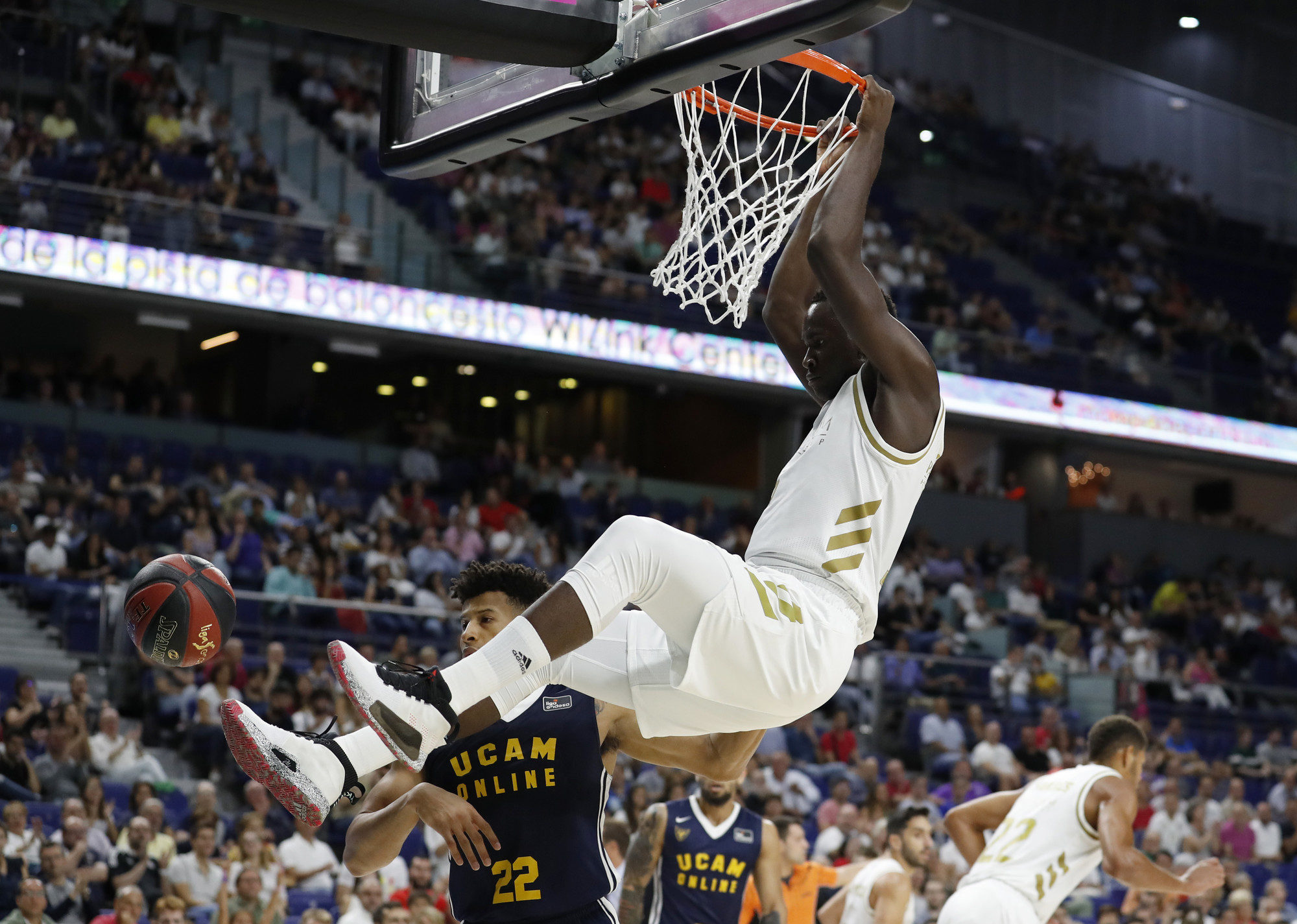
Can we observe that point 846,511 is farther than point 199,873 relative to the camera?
No

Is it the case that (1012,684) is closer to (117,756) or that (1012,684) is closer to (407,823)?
(117,756)

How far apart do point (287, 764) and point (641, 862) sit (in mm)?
3899

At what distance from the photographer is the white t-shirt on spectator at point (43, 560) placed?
12.5 metres

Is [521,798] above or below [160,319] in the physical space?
below

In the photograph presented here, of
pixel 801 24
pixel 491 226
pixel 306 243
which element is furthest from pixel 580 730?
pixel 491 226

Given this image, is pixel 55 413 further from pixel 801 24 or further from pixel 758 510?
pixel 801 24

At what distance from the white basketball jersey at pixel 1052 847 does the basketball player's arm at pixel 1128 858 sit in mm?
78

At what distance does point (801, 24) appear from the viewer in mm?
3760

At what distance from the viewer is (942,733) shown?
14.1m

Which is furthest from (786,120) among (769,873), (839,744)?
(839,744)

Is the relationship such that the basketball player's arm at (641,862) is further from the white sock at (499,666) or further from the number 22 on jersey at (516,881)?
the white sock at (499,666)

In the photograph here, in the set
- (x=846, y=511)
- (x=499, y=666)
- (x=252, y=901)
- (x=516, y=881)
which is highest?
(x=846, y=511)

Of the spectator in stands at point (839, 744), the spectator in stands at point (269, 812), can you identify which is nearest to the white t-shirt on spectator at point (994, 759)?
the spectator in stands at point (839, 744)

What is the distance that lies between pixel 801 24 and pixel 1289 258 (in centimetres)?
2499
